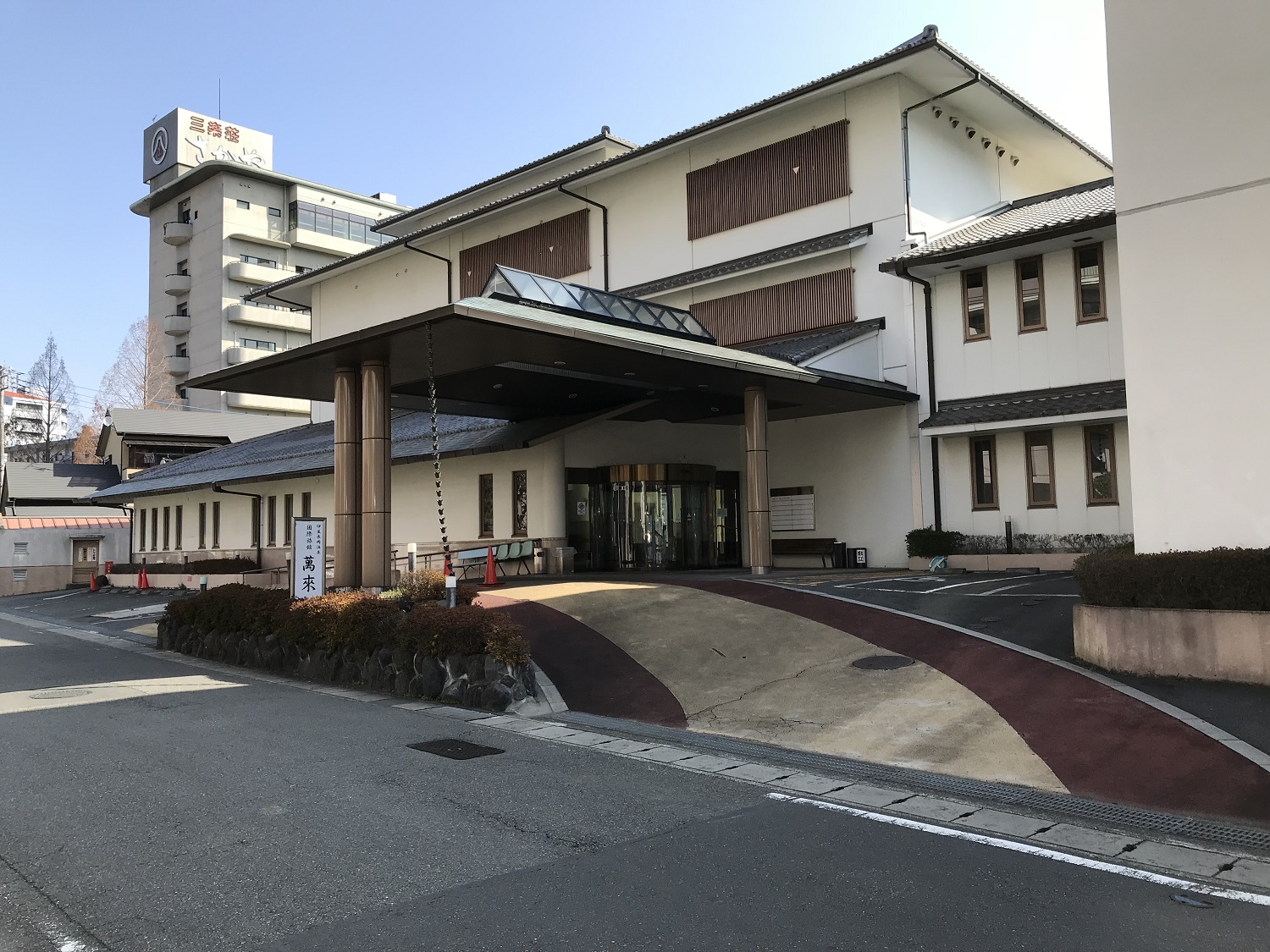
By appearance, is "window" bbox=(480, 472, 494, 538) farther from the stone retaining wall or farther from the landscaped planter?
the landscaped planter

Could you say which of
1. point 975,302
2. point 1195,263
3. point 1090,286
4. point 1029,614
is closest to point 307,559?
point 1029,614

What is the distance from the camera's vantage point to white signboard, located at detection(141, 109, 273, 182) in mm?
76188

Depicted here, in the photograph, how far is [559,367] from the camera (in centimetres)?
1788

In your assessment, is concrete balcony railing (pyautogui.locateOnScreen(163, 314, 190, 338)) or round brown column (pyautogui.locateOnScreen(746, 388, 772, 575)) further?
concrete balcony railing (pyautogui.locateOnScreen(163, 314, 190, 338))

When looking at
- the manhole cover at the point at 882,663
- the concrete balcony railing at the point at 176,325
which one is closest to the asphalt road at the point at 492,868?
the manhole cover at the point at 882,663

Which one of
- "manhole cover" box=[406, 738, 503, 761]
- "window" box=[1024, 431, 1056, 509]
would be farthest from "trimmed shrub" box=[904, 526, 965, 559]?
"manhole cover" box=[406, 738, 503, 761]

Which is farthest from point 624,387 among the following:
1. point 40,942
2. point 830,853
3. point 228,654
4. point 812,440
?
point 40,942

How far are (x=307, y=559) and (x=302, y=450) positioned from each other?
21280 millimetres

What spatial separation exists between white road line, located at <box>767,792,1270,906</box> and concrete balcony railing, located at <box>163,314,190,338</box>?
7294cm

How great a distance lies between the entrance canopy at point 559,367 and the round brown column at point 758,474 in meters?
0.36

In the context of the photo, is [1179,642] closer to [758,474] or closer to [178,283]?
[758,474]

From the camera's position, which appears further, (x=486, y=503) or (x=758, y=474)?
(x=486, y=503)

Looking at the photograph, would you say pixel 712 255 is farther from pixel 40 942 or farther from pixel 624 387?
pixel 40 942

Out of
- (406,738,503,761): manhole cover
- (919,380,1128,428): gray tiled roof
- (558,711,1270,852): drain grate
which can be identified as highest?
(919,380,1128,428): gray tiled roof
